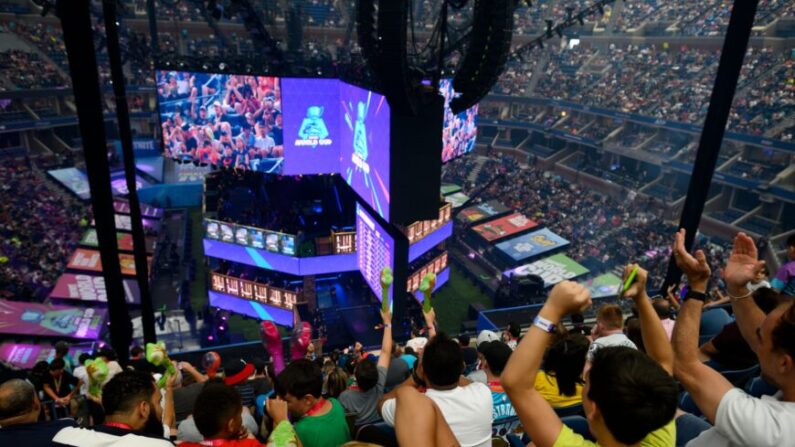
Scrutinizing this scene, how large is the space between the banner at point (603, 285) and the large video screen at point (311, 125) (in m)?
11.4

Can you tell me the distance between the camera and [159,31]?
3766 centimetres

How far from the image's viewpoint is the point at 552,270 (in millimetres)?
20188

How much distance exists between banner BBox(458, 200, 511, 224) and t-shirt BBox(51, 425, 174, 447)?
22.5 m

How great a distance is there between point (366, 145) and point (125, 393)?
10.8 m

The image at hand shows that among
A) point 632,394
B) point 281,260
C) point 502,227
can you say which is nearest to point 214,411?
point 632,394

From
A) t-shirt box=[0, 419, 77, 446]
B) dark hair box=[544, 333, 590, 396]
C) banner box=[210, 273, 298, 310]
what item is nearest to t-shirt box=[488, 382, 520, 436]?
dark hair box=[544, 333, 590, 396]

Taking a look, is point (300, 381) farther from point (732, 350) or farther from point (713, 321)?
point (713, 321)

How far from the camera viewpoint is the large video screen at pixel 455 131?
16530 millimetres

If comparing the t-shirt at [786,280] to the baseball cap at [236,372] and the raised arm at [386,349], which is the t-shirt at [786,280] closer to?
the raised arm at [386,349]

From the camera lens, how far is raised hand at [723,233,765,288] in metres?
2.32

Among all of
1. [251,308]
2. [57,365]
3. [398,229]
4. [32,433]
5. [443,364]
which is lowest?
[251,308]

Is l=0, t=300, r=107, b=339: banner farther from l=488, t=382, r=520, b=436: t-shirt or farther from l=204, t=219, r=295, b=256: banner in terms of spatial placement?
l=488, t=382, r=520, b=436: t-shirt

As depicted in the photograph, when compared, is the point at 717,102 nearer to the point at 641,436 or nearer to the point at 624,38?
the point at 641,436

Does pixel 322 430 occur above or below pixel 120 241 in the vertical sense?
above
